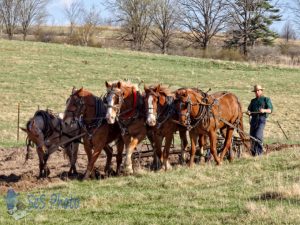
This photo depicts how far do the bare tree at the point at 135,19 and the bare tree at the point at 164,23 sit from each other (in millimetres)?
1149

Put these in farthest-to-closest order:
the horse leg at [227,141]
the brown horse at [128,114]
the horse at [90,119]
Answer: the horse leg at [227,141], the horse at [90,119], the brown horse at [128,114]

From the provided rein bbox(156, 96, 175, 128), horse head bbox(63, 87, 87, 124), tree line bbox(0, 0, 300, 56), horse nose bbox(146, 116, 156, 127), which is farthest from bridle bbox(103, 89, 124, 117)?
tree line bbox(0, 0, 300, 56)

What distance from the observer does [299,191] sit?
7.44 m

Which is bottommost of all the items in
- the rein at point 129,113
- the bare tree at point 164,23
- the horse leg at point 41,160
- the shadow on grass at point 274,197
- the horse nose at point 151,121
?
the horse leg at point 41,160

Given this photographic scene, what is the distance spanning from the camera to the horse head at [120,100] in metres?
9.88

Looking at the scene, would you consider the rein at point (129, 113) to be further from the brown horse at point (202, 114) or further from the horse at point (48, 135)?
the horse at point (48, 135)

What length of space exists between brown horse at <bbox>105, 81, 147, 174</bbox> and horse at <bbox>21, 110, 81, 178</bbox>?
1.14 meters

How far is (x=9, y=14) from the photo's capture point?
70062 mm

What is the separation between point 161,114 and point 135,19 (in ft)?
178

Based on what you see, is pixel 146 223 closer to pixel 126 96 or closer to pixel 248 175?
pixel 248 175

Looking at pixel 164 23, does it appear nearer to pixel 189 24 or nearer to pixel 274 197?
pixel 189 24

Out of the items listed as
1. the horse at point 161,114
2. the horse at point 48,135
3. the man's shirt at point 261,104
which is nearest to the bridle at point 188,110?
the horse at point 161,114

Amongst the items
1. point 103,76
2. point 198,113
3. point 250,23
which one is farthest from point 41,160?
point 250,23

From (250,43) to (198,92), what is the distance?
51.7 metres
